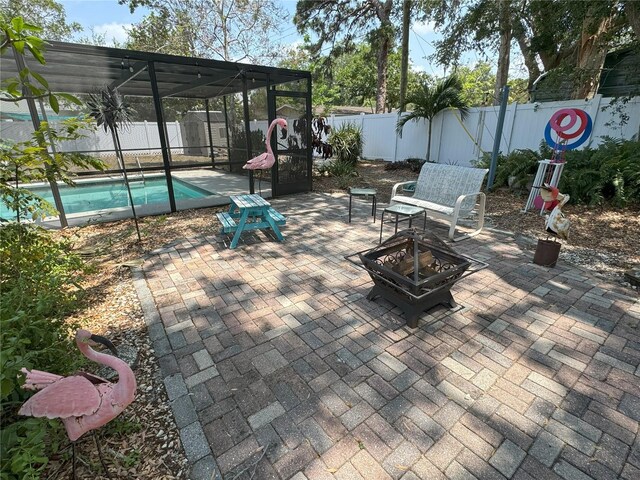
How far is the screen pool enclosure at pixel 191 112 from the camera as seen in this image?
507 cm

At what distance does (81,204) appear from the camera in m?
7.33

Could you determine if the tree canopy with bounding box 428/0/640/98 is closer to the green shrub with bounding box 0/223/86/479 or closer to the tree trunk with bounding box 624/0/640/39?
the tree trunk with bounding box 624/0/640/39

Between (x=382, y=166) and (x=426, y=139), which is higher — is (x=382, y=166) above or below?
below

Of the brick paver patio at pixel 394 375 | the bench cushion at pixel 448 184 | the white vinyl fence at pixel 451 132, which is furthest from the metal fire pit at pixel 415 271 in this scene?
the white vinyl fence at pixel 451 132

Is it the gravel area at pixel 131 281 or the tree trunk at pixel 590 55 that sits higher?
the tree trunk at pixel 590 55

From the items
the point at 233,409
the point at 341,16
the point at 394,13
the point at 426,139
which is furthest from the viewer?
the point at 341,16

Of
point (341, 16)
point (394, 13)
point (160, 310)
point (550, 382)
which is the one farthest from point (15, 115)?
point (394, 13)

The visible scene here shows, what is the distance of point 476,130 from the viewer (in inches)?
348

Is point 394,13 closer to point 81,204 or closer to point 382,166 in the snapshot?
point 382,166

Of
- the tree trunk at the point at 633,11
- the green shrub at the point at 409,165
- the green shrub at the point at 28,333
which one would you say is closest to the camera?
the green shrub at the point at 28,333

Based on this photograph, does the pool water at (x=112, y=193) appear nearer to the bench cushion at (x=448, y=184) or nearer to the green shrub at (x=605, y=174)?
the bench cushion at (x=448, y=184)

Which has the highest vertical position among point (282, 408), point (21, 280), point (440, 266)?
point (21, 280)

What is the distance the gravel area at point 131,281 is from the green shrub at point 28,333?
262mm

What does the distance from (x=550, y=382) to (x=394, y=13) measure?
14.3m
